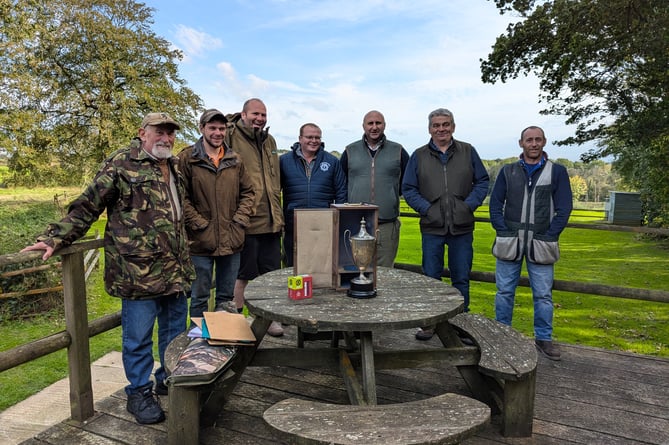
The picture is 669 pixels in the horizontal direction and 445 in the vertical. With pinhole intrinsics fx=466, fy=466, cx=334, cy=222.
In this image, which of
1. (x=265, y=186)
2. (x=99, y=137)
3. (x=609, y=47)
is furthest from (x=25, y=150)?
(x=609, y=47)

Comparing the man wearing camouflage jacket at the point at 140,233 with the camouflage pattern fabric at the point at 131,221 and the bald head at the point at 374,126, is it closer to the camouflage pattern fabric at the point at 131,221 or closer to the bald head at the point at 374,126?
the camouflage pattern fabric at the point at 131,221

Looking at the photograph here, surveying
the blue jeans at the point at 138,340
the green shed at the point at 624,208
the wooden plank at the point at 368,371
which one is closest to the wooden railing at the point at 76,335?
the blue jeans at the point at 138,340

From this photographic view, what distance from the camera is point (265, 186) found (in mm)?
3738

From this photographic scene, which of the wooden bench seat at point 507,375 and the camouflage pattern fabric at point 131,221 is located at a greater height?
the camouflage pattern fabric at point 131,221

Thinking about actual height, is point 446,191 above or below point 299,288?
above

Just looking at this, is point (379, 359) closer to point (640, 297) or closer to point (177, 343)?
point (177, 343)

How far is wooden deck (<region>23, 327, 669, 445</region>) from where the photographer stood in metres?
2.49

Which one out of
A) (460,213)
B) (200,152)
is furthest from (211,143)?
(460,213)

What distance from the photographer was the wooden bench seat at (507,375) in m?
2.37

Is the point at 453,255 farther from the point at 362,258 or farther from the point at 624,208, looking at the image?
the point at 624,208

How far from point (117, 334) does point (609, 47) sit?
34.0 feet

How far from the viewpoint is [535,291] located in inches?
144

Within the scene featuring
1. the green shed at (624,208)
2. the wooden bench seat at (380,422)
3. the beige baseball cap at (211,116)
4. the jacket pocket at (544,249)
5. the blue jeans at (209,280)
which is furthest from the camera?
the green shed at (624,208)

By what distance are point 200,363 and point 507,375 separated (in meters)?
1.50
